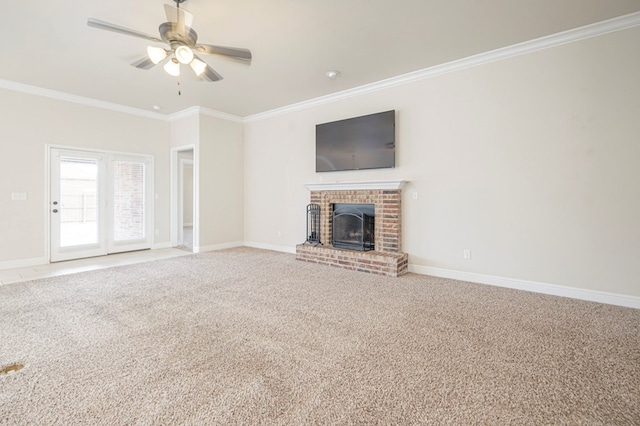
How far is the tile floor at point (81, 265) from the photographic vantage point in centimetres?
429

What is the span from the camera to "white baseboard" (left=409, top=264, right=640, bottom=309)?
3162 mm

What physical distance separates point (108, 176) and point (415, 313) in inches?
243

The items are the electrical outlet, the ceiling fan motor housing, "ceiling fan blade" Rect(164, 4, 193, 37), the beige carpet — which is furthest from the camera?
the electrical outlet

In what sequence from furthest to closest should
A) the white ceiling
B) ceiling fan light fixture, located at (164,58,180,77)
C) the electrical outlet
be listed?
the electrical outlet
ceiling fan light fixture, located at (164,58,180,77)
the white ceiling

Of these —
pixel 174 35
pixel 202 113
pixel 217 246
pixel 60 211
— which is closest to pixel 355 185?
pixel 174 35

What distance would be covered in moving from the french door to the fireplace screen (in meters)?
4.17

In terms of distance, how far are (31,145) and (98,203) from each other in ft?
4.40

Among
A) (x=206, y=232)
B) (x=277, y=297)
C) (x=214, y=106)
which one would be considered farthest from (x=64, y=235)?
(x=277, y=297)

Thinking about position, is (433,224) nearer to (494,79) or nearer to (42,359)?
(494,79)

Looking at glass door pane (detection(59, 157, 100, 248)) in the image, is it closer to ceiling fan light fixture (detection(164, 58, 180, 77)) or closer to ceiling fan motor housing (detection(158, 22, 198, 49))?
ceiling fan light fixture (detection(164, 58, 180, 77))

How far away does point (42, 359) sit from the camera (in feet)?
6.84

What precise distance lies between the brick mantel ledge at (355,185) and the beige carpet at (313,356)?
1.60 m

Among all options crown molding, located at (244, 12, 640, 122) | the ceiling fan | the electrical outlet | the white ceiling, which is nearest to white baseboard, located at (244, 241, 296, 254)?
crown molding, located at (244, 12, 640, 122)

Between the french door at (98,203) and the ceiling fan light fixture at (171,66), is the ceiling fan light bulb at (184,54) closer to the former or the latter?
the ceiling fan light fixture at (171,66)
